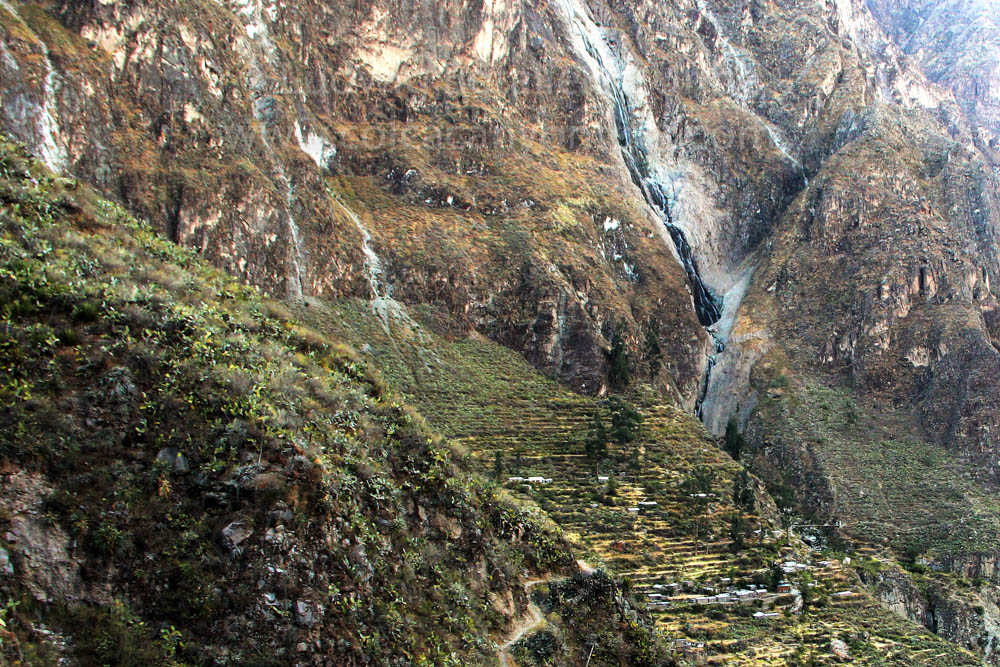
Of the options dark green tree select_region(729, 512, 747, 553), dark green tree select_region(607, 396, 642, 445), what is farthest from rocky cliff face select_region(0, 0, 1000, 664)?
dark green tree select_region(729, 512, 747, 553)

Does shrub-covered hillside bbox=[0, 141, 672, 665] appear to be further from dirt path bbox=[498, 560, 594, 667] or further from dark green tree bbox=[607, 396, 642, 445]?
dark green tree bbox=[607, 396, 642, 445]

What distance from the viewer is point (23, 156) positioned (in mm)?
25422

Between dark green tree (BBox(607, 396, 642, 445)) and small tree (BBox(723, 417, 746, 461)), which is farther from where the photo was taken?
small tree (BBox(723, 417, 746, 461))

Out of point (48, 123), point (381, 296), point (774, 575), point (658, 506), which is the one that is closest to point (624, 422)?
point (658, 506)

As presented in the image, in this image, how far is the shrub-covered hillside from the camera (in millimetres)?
14828

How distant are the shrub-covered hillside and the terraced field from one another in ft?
81.4

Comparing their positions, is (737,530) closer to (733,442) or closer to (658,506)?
(658,506)

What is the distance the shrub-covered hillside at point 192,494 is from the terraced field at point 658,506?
24.8 m

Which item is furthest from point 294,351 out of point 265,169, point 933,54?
point 933,54

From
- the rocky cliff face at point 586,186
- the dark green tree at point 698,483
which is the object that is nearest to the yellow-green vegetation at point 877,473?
the rocky cliff face at point 586,186

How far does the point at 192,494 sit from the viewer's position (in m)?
16.8

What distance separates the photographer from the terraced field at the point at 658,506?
47.6 m

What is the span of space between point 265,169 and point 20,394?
178 ft

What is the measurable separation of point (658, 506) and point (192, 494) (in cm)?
4188
